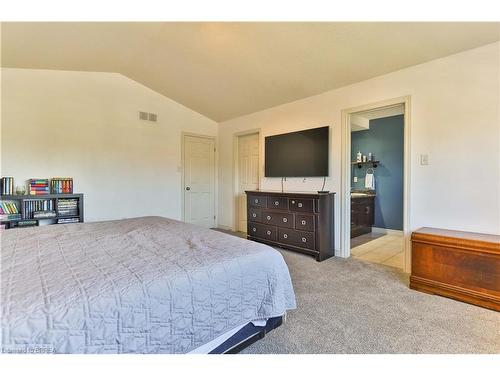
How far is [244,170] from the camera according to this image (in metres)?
5.12

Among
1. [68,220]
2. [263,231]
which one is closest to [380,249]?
[263,231]

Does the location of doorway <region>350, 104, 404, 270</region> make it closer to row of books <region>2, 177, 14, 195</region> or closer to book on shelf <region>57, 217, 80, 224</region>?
book on shelf <region>57, 217, 80, 224</region>

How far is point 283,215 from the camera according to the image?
3742 mm

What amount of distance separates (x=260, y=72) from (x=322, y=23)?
3.83 feet

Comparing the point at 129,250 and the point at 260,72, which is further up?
the point at 260,72

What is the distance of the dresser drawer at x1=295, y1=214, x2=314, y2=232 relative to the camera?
3.40 metres

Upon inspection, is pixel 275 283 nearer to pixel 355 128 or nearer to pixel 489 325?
pixel 489 325

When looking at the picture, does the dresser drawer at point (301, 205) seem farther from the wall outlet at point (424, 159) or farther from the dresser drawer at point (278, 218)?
the wall outlet at point (424, 159)

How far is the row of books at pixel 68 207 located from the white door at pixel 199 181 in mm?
1821

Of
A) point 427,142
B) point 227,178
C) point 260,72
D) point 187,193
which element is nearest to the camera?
point 427,142

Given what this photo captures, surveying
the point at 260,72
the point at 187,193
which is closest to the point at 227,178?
the point at 187,193

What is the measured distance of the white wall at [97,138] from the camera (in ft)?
11.3

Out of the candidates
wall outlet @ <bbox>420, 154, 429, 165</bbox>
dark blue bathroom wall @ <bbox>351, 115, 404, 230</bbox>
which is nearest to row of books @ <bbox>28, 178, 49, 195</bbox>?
wall outlet @ <bbox>420, 154, 429, 165</bbox>
